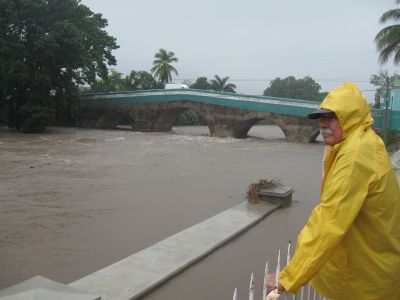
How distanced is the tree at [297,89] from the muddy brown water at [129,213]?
Answer: 4109 cm

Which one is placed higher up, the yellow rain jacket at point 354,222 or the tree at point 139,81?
the tree at point 139,81

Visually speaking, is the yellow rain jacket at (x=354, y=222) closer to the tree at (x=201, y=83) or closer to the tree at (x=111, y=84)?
the tree at (x=111, y=84)

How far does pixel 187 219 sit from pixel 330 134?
513cm

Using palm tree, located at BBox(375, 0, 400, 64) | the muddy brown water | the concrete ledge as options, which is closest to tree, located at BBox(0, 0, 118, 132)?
the muddy brown water

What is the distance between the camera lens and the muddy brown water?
4586 mm

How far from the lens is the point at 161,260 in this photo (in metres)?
4.62

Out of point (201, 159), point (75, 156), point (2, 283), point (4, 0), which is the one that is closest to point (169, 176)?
point (201, 159)

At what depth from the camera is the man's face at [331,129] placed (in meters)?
1.92

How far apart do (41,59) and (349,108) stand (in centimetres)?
2625

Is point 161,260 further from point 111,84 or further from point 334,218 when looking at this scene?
point 111,84

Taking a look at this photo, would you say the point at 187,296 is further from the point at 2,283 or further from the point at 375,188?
the point at 375,188

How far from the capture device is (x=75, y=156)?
1572cm

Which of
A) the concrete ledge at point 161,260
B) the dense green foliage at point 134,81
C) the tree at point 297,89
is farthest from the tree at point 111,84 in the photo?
the concrete ledge at point 161,260

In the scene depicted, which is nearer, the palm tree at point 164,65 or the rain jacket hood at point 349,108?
the rain jacket hood at point 349,108
